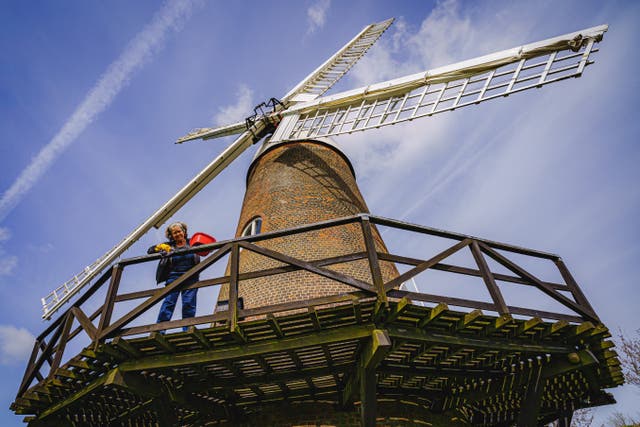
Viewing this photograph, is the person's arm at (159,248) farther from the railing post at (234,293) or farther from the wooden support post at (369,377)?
the wooden support post at (369,377)

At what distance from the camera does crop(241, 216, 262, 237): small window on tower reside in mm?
8453

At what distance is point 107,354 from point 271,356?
171 cm

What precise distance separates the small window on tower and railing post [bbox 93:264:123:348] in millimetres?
3366

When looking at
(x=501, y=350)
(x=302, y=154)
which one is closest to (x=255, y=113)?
(x=302, y=154)

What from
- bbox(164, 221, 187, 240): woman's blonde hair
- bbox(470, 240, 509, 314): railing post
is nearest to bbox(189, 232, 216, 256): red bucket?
bbox(164, 221, 187, 240): woman's blonde hair

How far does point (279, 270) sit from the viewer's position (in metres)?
4.77

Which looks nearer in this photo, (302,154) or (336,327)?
(336,327)

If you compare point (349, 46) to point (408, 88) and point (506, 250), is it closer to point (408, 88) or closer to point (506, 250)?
point (408, 88)

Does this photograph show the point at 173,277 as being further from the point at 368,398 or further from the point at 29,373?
the point at 368,398

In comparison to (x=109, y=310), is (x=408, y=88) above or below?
above

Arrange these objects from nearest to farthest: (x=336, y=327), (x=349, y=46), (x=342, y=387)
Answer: (x=336, y=327), (x=342, y=387), (x=349, y=46)

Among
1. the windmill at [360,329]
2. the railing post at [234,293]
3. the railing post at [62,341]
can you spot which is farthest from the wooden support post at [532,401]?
the railing post at [62,341]

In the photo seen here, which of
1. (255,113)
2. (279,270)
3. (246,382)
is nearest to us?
(279,270)

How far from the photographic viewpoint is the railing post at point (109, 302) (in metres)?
4.76
